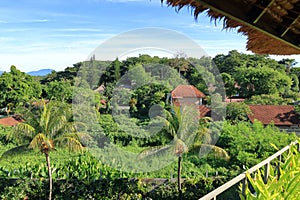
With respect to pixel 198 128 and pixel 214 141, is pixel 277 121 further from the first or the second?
pixel 198 128

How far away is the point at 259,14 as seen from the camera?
2.47 ft

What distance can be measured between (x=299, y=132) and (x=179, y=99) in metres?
4.56

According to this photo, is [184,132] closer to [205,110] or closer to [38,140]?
[38,140]

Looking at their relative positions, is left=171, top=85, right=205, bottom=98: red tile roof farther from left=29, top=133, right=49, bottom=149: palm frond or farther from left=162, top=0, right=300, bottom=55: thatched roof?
left=162, top=0, right=300, bottom=55: thatched roof

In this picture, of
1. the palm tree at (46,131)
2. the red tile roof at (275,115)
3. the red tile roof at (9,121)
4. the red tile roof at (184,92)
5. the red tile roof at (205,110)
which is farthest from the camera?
the red tile roof at (9,121)

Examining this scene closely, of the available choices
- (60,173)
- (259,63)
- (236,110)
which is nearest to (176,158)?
(60,173)

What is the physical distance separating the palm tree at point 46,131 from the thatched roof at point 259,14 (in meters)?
8.74

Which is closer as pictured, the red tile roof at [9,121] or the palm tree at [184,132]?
the palm tree at [184,132]

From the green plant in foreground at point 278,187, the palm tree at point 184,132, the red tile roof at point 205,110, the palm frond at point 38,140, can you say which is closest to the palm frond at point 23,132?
the palm frond at point 38,140

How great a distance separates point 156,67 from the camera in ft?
51.9

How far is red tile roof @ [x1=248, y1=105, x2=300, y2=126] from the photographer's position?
46.4 ft

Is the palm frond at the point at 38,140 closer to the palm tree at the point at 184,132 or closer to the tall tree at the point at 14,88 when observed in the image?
the palm tree at the point at 184,132

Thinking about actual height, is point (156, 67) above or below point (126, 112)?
above

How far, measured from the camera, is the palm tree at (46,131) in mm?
9156
